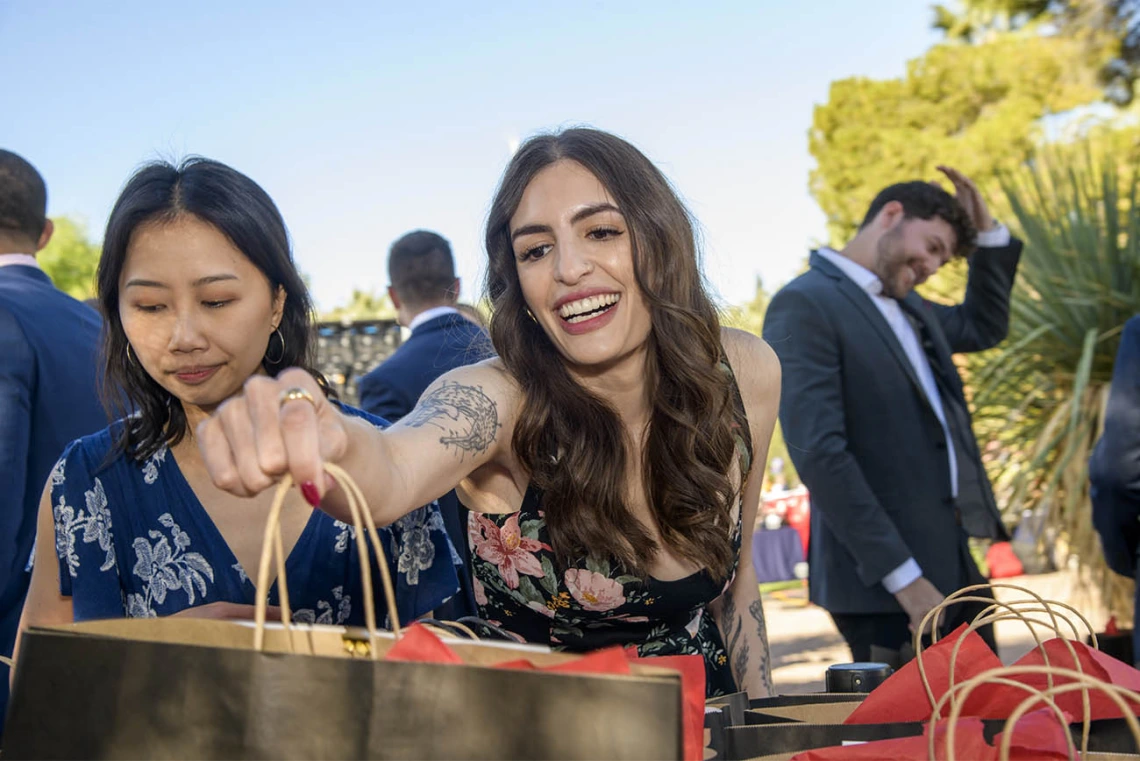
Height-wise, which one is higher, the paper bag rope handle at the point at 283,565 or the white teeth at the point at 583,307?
the white teeth at the point at 583,307

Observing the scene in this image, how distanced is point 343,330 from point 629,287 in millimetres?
11383

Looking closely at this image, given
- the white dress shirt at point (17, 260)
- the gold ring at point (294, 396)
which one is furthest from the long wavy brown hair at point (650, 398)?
the white dress shirt at point (17, 260)

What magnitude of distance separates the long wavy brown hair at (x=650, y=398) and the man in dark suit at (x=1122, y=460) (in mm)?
1681

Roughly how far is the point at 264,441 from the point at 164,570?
1.09 m

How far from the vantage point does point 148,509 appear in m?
2.11

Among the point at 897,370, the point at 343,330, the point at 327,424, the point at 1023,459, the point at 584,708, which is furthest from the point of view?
the point at 343,330

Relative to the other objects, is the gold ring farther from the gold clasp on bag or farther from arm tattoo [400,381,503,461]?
arm tattoo [400,381,503,461]

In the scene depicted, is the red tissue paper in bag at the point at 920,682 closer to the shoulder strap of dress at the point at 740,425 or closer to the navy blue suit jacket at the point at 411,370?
the shoulder strap of dress at the point at 740,425

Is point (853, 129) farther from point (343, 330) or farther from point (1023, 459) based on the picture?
point (1023, 459)

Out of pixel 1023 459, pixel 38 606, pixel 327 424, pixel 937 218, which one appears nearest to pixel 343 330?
pixel 1023 459

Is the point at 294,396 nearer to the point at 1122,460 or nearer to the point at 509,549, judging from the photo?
the point at 509,549

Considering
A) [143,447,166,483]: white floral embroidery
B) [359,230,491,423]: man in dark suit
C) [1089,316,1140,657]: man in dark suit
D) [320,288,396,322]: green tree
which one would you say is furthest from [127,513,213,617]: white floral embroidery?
[320,288,396,322]: green tree

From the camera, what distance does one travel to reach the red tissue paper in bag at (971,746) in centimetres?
119

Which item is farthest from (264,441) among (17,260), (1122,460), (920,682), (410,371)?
(410,371)
